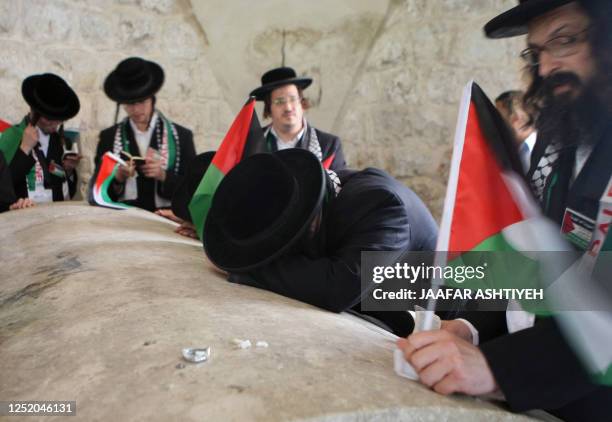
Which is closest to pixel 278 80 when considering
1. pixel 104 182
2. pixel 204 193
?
pixel 104 182

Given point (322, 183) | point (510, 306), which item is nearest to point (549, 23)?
point (510, 306)

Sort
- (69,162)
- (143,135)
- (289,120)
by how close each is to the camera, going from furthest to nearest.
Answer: (69,162)
(143,135)
(289,120)

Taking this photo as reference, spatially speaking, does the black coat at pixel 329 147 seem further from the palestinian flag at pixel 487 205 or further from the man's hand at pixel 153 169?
the palestinian flag at pixel 487 205

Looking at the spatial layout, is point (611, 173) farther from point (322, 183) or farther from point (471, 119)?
point (322, 183)

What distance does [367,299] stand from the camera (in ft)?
6.21

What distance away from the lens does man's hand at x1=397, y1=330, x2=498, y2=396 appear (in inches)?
41.7

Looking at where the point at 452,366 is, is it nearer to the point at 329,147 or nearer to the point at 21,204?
the point at 329,147

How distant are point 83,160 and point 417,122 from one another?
2.81m

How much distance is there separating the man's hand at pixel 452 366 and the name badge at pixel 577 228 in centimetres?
26

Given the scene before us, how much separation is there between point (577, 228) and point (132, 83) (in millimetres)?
3441

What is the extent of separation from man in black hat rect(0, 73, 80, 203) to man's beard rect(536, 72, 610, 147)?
11.9ft

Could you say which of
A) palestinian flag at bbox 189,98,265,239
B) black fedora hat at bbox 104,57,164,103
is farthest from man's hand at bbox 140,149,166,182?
palestinian flag at bbox 189,98,265,239

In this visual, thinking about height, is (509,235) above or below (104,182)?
above

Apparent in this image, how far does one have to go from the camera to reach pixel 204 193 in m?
2.52
